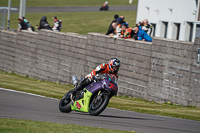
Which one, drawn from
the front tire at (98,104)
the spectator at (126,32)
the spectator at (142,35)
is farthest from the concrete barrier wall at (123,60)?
the front tire at (98,104)

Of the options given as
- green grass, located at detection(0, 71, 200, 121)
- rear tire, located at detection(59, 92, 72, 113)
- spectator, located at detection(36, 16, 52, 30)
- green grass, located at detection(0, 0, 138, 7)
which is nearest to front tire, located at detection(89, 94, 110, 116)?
rear tire, located at detection(59, 92, 72, 113)

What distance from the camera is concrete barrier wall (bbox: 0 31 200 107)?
52.8 feet

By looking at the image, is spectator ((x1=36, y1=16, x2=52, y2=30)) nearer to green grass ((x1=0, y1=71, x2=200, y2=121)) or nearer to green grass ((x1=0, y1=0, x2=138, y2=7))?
green grass ((x1=0, y1=71, x2=200, y2=121))

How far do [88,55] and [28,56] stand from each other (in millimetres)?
5057

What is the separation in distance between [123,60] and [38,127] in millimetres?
10547

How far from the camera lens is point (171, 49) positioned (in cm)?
1656

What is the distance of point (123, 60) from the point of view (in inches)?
740

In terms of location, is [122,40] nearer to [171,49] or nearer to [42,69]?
[171,49]

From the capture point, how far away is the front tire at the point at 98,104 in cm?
1055

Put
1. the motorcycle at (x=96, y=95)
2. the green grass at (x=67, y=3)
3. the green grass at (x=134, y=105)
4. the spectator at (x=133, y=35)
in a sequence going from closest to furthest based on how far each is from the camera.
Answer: the motorcycle at (x=96, y=95), the green grass at (x=134, y=105), the spectator at (x=133, y=35), the green grass at (x=67, y=3)

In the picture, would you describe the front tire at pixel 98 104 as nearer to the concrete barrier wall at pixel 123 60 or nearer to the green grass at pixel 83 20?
the concrete barrier wall at pixel 123 60

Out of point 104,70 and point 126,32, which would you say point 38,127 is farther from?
point 126,32

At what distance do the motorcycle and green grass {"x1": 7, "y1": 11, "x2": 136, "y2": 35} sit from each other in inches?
1326

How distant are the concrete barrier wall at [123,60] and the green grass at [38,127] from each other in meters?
7.59
